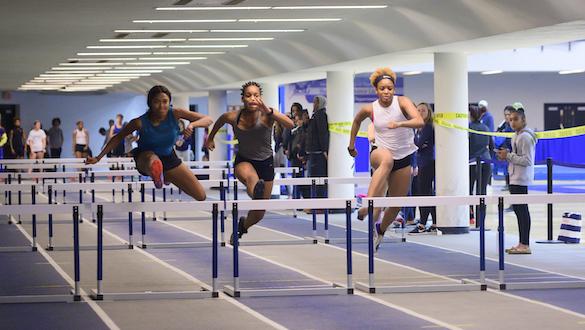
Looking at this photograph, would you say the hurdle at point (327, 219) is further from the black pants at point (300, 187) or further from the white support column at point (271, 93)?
the white support column at point (271, 93)

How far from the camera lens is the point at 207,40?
24.6m

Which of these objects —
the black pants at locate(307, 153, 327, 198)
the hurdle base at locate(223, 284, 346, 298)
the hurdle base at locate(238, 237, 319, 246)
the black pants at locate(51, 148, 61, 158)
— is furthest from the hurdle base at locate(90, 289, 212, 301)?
the black pants at locate(51, 148, 61, 158)

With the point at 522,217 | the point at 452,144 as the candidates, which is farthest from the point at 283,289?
the point at 452,144

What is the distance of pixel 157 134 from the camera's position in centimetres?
1264

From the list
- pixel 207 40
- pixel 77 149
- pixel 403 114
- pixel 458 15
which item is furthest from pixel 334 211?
pixel 77 149

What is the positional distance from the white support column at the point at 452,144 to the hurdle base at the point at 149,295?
8.44 m

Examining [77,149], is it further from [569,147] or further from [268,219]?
[569,147]

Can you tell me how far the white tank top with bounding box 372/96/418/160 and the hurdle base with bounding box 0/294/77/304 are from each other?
3511 mm

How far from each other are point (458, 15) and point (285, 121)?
19.0 feet

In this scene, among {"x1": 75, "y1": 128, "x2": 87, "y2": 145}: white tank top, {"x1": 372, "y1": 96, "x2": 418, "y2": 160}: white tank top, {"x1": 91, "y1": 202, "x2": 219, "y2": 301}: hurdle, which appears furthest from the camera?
{"x1": 75, "y1": 128, "x2": 87, "y2": 145}: white tank top

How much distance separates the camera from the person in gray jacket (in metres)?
16.3

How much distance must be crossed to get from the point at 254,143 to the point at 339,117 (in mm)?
12650

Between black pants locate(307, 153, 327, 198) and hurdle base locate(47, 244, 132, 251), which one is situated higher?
black pants locate(307, 153, 327, 198)

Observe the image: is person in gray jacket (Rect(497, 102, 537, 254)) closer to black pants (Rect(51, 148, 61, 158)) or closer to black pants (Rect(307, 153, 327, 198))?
black pants (Rect(307, 153, 327, 198))
